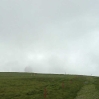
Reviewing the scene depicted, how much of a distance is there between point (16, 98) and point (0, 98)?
3.85 m

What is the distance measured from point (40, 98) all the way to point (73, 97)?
8550 mm

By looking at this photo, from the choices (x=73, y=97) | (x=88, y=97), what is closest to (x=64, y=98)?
(x=73, y=97)

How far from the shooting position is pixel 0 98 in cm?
5122

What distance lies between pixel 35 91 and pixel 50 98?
28.5 ft

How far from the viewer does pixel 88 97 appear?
173 feet

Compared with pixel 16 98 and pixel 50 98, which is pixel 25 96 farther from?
pixel 50 98

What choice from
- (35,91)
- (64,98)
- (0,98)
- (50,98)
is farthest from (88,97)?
(0,98)

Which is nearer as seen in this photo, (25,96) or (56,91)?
(25,96)

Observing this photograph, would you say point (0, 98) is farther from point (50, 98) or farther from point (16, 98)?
point (50, 98)

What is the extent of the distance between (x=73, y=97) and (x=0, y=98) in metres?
18.1

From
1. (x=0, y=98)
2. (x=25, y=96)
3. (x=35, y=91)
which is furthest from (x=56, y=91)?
(x=0, y=98)

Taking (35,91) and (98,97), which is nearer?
(98,97)

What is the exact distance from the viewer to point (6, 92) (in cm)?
5750

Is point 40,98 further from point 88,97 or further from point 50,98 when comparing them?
point 88,97
